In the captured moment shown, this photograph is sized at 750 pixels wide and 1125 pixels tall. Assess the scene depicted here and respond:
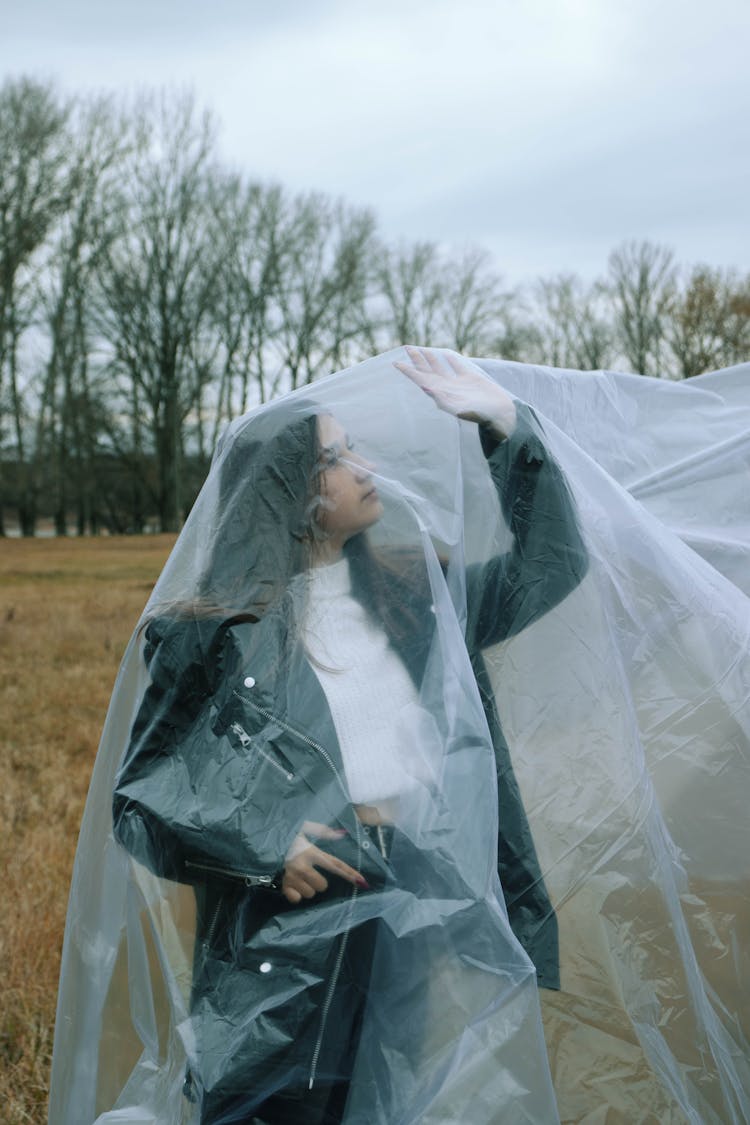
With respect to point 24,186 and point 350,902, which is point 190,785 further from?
point 24,186

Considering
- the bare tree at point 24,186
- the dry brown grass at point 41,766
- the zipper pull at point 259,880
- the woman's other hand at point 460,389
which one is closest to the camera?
the zipper pull at point 259,880

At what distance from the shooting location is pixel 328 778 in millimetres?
1608

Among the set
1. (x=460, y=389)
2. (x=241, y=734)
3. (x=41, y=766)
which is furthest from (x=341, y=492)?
(x=41, y=766)

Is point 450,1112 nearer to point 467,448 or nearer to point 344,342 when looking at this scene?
point 467,448

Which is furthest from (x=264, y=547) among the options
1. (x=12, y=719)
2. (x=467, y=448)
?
(x=12, y=719)

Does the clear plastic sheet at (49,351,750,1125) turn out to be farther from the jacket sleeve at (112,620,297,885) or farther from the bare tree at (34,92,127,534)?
the bare tree at (34,92,127,534)

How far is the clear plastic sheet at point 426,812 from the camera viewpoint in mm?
1562

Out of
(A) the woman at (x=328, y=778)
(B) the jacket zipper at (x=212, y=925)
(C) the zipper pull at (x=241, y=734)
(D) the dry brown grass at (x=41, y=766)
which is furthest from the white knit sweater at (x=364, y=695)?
(D) the dry brown grass at (x=41, y=766)

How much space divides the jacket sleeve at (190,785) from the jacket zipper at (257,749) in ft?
0.06

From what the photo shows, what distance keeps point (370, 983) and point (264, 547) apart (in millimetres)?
753

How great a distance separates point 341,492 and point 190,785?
57 cm

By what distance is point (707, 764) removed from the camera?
1.90m

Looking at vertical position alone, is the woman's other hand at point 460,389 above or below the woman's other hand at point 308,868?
above

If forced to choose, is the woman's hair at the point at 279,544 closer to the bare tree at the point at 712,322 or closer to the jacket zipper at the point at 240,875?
the jacket zipper at the point at 240,875
